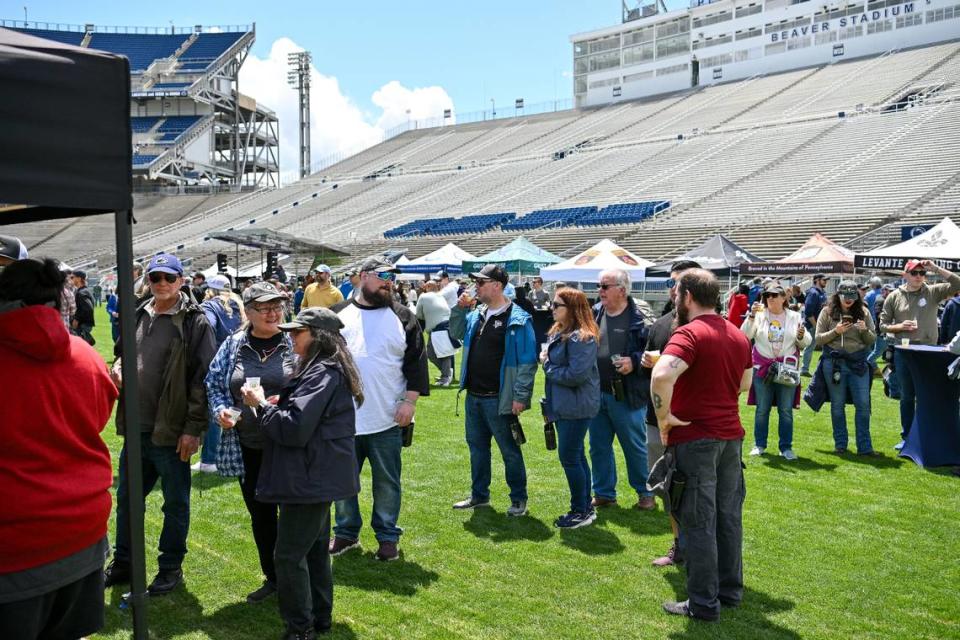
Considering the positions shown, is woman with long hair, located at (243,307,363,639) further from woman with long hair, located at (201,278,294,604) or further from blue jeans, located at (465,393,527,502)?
blue jeans, located at (465,393,527,502)

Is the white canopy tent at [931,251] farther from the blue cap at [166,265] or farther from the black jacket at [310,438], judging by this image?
the blue cap at [166,265]

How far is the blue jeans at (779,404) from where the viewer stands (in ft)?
25.9

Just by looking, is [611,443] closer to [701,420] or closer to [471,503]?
[471,503]

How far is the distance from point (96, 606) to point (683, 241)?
27770 mm

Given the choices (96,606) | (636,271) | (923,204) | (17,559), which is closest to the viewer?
(17,559)

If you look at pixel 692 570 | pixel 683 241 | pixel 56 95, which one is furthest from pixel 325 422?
pixel 683 241

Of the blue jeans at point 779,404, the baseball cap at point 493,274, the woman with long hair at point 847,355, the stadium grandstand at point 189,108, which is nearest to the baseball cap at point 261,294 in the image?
the baseball cap at point 493,274

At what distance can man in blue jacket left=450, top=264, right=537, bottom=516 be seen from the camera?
5816 millimetres

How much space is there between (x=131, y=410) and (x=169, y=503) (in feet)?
5.88

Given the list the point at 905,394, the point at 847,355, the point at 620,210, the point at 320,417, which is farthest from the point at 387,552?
the point at 620,210

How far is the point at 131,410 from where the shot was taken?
2.91m

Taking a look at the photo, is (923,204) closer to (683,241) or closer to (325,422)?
(683,241)

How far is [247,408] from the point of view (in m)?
4.23

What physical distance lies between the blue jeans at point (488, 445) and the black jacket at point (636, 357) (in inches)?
37.1
